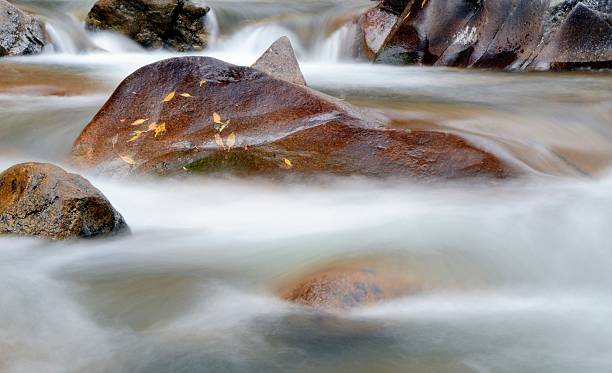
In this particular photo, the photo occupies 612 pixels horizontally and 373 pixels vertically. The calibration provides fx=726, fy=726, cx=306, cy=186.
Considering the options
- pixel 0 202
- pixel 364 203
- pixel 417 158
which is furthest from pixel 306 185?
pixel 0 202

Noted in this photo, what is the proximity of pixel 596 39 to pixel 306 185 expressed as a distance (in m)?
6.14

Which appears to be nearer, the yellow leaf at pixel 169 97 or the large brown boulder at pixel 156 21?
the yellow leaf at pixel 169 97

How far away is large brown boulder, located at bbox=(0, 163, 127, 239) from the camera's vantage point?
369 cm

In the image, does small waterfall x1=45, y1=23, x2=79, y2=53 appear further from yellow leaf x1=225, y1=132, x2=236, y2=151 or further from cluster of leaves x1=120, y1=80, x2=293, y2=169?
yellow leaf x1=225, y1=132, x2=236, y2=151

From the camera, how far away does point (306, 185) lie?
470 cm

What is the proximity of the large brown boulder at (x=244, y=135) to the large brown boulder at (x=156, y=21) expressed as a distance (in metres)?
8.88

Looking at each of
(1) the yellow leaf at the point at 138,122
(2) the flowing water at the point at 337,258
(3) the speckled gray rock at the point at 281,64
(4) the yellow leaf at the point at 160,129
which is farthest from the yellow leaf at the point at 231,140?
(3) the speckled gray rock at the point at 281,64

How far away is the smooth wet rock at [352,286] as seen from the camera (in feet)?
10.0

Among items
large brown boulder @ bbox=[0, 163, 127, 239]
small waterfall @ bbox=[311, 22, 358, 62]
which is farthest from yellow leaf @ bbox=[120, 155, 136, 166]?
small waterfall @ bbox=[311, 22, 358, 62]

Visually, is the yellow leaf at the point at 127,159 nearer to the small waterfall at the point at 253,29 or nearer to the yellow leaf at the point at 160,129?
the yellow leaf at the point at 160,129

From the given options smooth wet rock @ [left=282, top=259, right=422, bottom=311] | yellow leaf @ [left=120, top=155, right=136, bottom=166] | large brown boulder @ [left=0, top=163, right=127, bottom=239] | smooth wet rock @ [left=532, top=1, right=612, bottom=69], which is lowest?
smooth wet rock @ [left=282, top=259, right=422, bottom=311]

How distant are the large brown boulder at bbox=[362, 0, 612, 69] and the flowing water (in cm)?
331

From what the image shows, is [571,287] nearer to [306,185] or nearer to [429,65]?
[306,185]

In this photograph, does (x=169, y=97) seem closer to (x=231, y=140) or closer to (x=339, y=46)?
(x=231, y=140)
